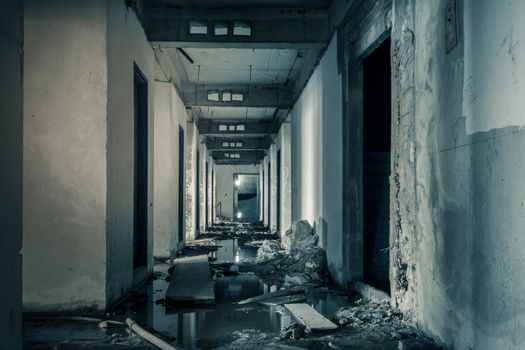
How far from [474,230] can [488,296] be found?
38cm

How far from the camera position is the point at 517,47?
2.38 m

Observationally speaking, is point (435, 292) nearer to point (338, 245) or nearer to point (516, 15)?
point (516, 15)

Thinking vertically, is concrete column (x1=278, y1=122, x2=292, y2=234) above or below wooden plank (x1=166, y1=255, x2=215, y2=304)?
above

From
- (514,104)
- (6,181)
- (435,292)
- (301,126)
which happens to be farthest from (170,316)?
(301,126)

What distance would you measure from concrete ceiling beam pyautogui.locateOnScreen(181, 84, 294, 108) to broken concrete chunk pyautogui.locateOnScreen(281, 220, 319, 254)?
11.9 ft

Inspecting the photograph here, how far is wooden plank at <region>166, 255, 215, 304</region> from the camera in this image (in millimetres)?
5094

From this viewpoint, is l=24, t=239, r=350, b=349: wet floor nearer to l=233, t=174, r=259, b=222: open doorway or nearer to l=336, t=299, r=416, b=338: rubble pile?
l=336, t=299, r=416, b=338: rubble pile

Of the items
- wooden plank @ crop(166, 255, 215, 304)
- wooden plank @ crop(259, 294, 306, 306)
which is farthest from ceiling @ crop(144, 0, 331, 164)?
wooden plank @ crop(259, 294, 306, 306)

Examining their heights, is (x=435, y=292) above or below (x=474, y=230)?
below

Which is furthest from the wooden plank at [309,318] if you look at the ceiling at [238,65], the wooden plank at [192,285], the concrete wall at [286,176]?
the concrete wall at [286,176]

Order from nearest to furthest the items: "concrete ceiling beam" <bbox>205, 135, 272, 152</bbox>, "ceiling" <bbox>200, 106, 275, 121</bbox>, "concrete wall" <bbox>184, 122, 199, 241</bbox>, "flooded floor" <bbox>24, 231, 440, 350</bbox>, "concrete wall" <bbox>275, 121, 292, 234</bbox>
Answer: "flooded floor" <bbox>24, 231, 440, 350</bbox> < "concrete wall" <bbox>275, 121, 292, 234</bbox> < "concrete wall" <bbox>184, 122, 199, 241</bbox> < "ceiling" <bbox>200, 106, 275, 121</bbox> < "concrete ceiling beam" <bbox>205, 135, 272, 152</bbox>

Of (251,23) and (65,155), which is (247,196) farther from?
(65,155)

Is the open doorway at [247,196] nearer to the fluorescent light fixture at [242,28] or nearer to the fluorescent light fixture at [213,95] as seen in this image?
the fluorescent light fixture at [213,95]

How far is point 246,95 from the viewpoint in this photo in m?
11.1
